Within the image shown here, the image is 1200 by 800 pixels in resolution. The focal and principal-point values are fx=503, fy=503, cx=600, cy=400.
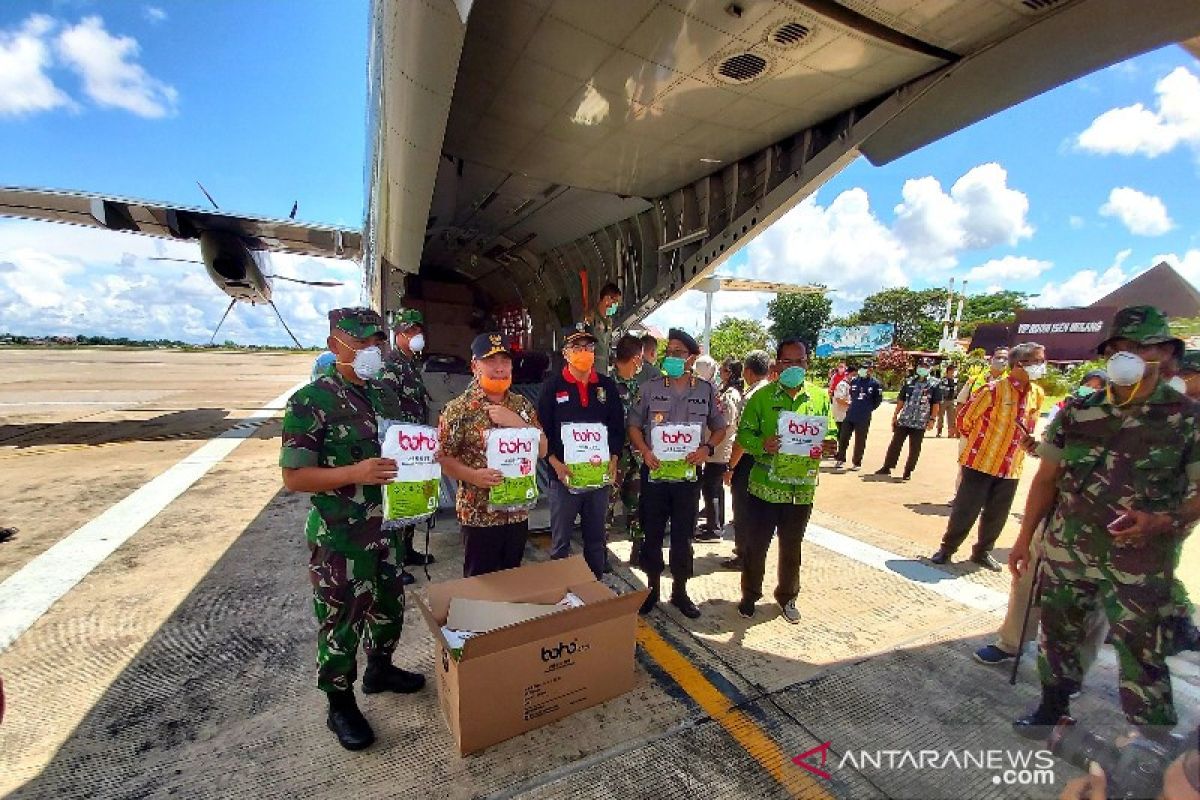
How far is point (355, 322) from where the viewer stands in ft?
7.41

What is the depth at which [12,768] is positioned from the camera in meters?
2.04

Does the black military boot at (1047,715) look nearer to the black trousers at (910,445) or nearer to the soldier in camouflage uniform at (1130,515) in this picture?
→ the soldier in camouflage uniform at (1130,515)

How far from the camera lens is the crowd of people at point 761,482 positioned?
2.09m

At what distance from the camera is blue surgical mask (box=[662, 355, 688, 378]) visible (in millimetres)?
3326

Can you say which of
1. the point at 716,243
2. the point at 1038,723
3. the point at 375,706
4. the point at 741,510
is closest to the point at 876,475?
the point at 716,243

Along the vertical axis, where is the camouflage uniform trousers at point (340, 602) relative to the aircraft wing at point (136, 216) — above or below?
below

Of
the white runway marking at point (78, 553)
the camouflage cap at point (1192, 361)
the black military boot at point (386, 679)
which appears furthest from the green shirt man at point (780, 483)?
the white runway marking at point (78, 553)

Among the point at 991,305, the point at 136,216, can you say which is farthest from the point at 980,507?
the point at 991,305

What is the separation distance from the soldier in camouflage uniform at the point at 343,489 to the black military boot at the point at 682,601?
1.98 metres

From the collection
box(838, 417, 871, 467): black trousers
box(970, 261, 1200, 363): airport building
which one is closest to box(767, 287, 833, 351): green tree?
→ box(970, 261, 1200, 363): airport building

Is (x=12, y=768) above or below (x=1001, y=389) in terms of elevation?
below

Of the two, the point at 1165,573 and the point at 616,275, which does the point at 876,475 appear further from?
the point at 1165,573

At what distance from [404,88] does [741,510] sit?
3797mm

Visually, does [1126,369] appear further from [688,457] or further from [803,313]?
[803,313]
